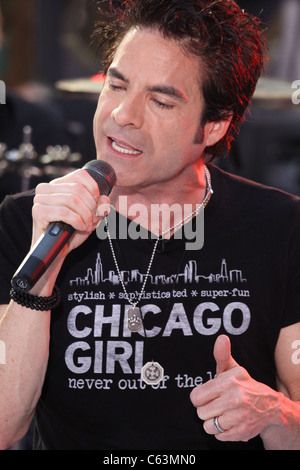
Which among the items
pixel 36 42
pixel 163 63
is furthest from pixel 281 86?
pixel 36 42

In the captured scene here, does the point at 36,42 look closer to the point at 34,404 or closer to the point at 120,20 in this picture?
the point at 120,20

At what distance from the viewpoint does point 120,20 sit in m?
1.71

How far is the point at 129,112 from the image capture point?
4.94ft

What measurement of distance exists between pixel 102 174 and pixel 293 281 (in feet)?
1.95

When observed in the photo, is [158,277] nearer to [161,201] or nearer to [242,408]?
[161,201]

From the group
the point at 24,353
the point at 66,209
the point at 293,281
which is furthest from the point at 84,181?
the point at 293,281

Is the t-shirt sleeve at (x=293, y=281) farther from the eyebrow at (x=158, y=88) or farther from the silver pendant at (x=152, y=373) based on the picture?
the eyebrow at (x=158, y=88)

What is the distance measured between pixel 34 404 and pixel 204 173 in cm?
76

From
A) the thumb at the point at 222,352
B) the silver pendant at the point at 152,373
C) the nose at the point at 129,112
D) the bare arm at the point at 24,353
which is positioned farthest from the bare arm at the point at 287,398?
the nose at the point at 129,112

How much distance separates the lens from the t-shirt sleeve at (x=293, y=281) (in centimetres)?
161

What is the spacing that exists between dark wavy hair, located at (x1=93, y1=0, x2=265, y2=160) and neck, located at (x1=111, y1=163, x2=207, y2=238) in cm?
17

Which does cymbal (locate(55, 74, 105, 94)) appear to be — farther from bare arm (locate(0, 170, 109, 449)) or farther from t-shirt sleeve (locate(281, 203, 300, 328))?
bare arm (locate(0, 170, 109, 449))

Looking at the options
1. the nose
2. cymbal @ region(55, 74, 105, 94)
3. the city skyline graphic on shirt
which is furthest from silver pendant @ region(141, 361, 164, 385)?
cymbal @ region(55, 74, 105, 94)

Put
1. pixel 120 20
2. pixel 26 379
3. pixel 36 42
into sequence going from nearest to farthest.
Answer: pixel 26 379 → pixel 120 20 → pixel 36 42
